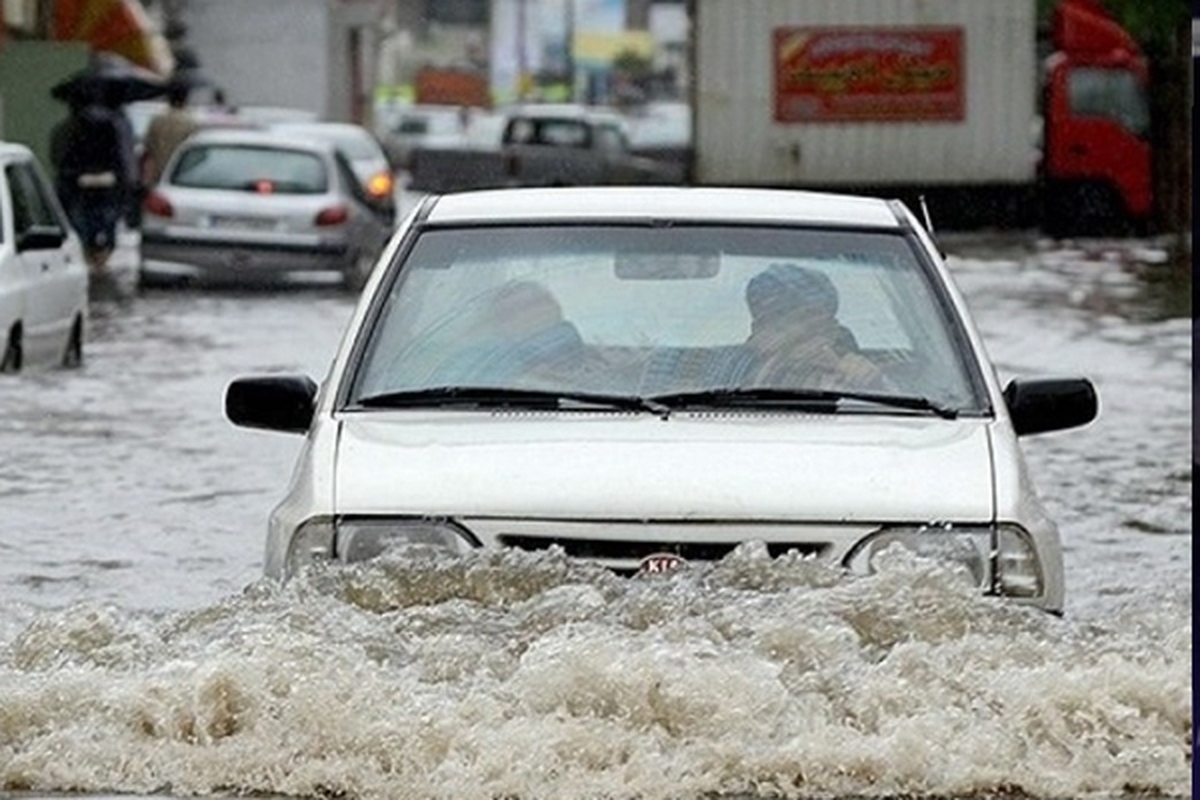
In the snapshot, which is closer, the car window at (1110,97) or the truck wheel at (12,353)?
the truck wheel at (12,353)

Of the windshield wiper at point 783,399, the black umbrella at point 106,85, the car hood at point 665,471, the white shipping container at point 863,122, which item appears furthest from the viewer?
the white shipping container at point 863,122

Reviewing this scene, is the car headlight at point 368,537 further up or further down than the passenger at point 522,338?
further down

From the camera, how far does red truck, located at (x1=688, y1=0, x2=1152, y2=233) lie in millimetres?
42812

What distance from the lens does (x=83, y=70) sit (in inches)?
1511

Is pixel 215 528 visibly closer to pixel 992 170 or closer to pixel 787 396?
pixel 787 396

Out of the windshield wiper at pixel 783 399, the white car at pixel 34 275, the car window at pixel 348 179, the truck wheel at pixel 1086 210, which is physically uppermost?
the windshield wiper at pixel 783 399

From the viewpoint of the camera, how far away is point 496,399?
834cm

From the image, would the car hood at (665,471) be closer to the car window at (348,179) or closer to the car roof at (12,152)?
the car roof at (12,152)

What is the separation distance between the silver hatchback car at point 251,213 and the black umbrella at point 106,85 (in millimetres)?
4060

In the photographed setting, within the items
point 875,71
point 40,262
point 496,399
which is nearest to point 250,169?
point 40,262

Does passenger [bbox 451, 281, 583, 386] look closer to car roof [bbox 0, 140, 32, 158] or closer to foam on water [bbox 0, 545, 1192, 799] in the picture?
foam on water [bbox 0, 545, 1192, 799]

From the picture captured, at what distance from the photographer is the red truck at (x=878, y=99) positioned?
42.8 meters

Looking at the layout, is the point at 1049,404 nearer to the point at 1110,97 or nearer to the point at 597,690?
the point at 597,690

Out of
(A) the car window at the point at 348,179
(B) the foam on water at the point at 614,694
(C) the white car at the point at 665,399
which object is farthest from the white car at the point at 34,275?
(B) the foam on water at the point at 614,694
